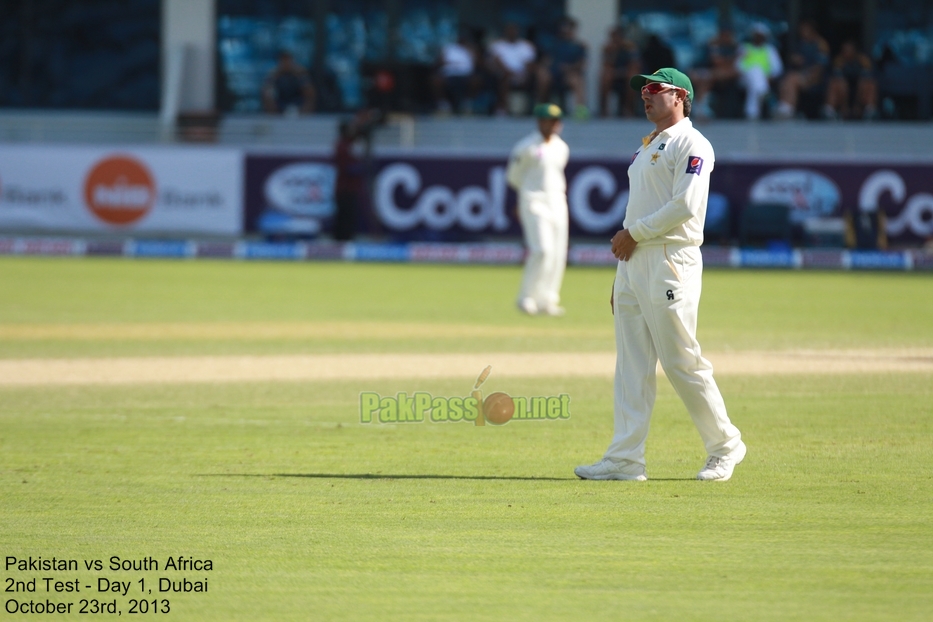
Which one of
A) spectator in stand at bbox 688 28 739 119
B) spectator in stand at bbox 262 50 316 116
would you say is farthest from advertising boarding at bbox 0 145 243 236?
spectator in stand at bbox 688 28 739 119

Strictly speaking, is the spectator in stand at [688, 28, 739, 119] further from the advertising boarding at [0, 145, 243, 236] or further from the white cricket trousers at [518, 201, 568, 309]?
the white cricket trousers at [518, 201, 568, 309]

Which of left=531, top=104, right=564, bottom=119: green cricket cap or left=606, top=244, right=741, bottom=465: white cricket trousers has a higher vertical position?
left=531, top=104, right=564, bottom=119: green cricket cap

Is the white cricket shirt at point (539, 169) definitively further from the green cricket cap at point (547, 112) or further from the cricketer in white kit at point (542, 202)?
the green cricket cap at point (547, 112)

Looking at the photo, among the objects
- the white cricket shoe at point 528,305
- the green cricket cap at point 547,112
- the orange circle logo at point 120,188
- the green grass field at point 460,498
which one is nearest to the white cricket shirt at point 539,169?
the green cricket cap at point 547,112

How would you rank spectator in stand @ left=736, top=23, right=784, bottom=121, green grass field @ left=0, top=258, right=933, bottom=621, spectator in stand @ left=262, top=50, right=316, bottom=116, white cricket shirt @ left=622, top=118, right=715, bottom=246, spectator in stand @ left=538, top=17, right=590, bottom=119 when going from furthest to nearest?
1. spectator in stand @ left=262, top=50, right=316, bottom=116
2. spectator in stand @ left=538, top=17, right=590, bottom=119
3. spectator in stand @ left=736, top=23, right=784, bottom=121
4. white cricket shirt @ left=622, top=118, right=715, bottom=246
5. green grass field @ left=0, top=258, right=933, bottom=621

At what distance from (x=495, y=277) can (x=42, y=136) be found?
1171cm

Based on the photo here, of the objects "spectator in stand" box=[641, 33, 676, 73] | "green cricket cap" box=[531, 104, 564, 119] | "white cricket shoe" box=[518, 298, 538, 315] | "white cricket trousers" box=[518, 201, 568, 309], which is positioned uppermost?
"spectator in stand" box=[641, 33, 676, 73]

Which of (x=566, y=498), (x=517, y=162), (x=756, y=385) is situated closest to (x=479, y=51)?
(x=517, y=162)

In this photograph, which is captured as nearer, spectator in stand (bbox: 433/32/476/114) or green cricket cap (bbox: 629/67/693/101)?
green cricket cap (bbox: 629/67/693/101)

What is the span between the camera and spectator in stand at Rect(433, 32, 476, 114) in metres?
26.5

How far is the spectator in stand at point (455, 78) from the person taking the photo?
26.5 metres

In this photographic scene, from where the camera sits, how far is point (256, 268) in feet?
76.0

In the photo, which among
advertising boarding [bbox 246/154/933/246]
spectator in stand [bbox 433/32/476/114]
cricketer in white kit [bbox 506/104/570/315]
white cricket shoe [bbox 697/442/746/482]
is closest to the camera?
white cricket shoe [bbox 697/442/746/482]

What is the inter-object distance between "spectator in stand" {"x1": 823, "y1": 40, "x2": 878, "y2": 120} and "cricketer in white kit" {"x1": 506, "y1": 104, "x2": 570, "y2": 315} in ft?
38.1
